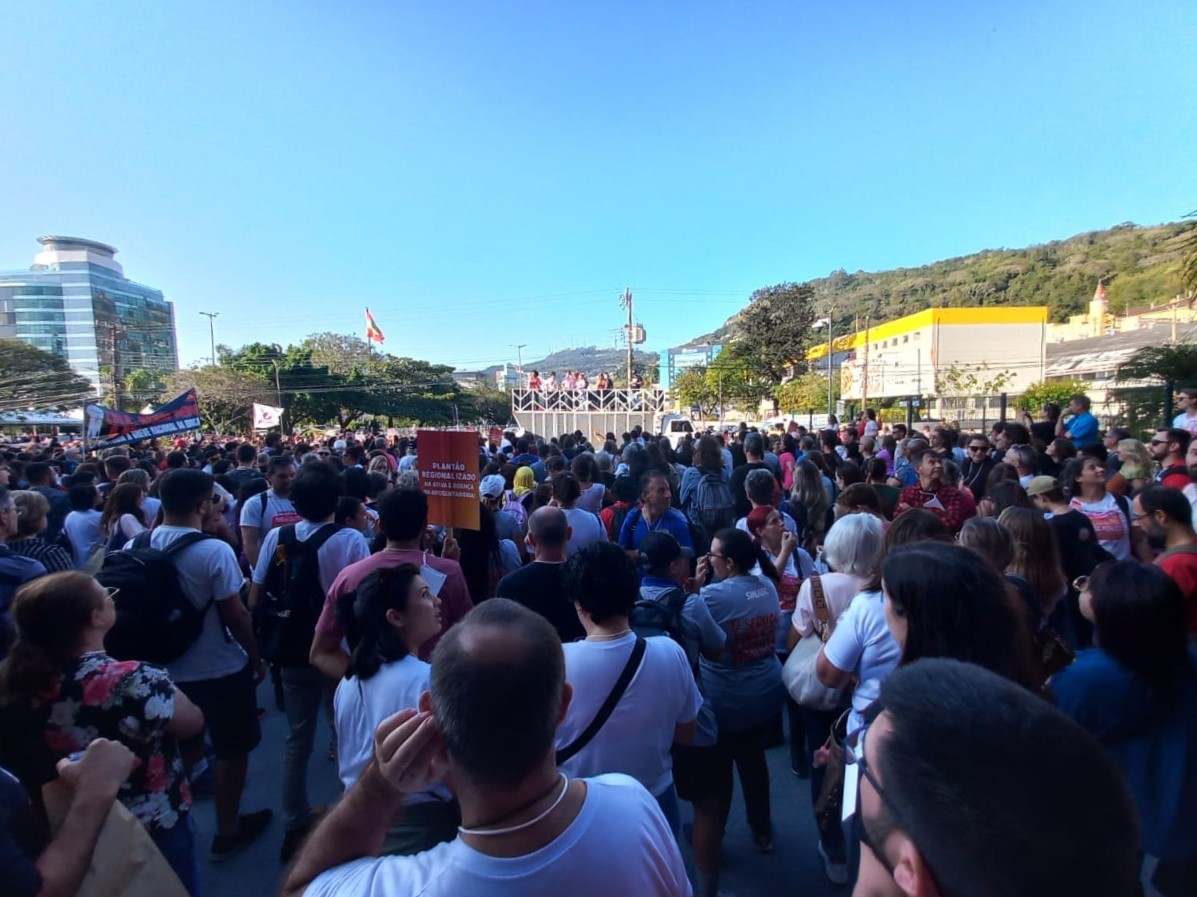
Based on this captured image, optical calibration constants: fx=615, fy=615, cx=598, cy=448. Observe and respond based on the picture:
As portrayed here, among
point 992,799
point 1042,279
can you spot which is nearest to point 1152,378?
point 992,799

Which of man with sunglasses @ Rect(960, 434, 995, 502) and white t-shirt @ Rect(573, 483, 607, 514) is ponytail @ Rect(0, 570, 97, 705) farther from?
man with sunglasses @ Rect(960, 434, 995, 502)

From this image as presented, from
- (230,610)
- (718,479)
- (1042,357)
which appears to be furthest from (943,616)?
(1042,357)

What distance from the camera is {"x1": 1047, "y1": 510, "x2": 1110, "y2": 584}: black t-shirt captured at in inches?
156

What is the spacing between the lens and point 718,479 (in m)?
6.08

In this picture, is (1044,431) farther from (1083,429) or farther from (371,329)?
(371,329)

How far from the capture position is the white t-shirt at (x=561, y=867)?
106 cm

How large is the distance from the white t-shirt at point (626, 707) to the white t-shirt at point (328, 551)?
189 cm

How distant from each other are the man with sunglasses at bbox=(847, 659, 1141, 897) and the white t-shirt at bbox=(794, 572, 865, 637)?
6.26ft

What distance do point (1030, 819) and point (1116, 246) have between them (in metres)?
99.2

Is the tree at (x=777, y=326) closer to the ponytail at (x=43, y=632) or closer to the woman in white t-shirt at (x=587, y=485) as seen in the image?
the woman in white t-shirt at (x=587, y=485)

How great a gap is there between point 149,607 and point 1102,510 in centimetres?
601

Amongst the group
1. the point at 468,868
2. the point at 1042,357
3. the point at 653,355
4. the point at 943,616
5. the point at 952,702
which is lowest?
the point at 468,868

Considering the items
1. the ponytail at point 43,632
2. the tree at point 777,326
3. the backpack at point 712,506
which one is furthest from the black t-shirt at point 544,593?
the tree at point 777,326

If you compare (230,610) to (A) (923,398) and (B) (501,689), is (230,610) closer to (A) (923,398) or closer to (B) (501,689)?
(B) (501,689)
